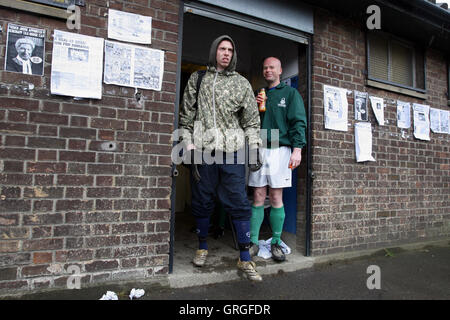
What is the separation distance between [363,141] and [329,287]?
1.96 metres

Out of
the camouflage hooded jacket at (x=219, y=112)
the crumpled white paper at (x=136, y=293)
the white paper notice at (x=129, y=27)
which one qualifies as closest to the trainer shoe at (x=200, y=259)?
the crumpled white paper at (x=136, y=293)

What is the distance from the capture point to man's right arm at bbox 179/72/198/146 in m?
2.75

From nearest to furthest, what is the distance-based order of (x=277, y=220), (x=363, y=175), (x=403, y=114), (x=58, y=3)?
1. (x=58, y=3)
2. (x=277, y=220)
3. (x=363, y=175)
4. (x=403, y=114)

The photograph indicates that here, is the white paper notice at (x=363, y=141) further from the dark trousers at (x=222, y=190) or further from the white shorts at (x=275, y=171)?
the dark trousers at (x=222, y=190)

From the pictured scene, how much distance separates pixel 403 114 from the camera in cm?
423

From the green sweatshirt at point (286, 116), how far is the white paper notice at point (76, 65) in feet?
6.11

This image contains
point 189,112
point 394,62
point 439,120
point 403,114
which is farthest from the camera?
point 439,120

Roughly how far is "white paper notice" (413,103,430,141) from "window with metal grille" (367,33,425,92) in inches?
11.3

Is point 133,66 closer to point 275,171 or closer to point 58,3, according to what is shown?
point 58,3

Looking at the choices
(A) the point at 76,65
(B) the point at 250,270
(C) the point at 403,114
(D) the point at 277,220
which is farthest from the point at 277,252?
(C) the point at 403,114

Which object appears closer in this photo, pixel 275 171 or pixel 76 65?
pixel 76 65

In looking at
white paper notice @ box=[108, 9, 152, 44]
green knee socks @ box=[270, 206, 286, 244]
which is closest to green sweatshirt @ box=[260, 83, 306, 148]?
green knee socks @ box=[270, 206, 286, 244]

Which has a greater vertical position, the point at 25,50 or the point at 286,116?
the point at 25,50

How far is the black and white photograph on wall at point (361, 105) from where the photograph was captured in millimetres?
3782
